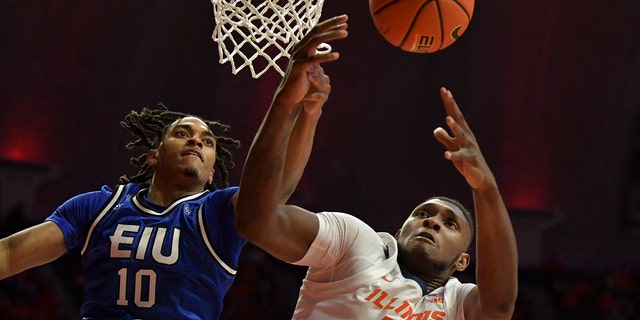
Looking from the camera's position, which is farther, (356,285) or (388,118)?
(388,118)

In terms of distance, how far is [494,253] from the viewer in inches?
102

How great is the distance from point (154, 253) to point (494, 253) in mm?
1253

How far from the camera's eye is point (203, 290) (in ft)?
10.1

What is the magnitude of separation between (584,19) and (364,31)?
227 centimetres

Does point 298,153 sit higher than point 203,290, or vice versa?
point 298,153

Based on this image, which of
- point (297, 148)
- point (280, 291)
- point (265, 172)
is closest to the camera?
point (265, 172)

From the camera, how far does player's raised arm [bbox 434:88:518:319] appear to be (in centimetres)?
246

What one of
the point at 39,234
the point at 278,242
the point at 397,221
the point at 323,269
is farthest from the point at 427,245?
the point at 397,221

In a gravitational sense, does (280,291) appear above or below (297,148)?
below

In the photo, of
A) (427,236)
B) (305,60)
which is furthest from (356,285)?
(305,60)

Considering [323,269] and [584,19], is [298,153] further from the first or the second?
[584,19]

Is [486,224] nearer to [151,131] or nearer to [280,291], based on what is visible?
[151,131]

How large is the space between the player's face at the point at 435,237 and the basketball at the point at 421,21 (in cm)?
66

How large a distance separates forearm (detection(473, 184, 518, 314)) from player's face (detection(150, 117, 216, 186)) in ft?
4.24
